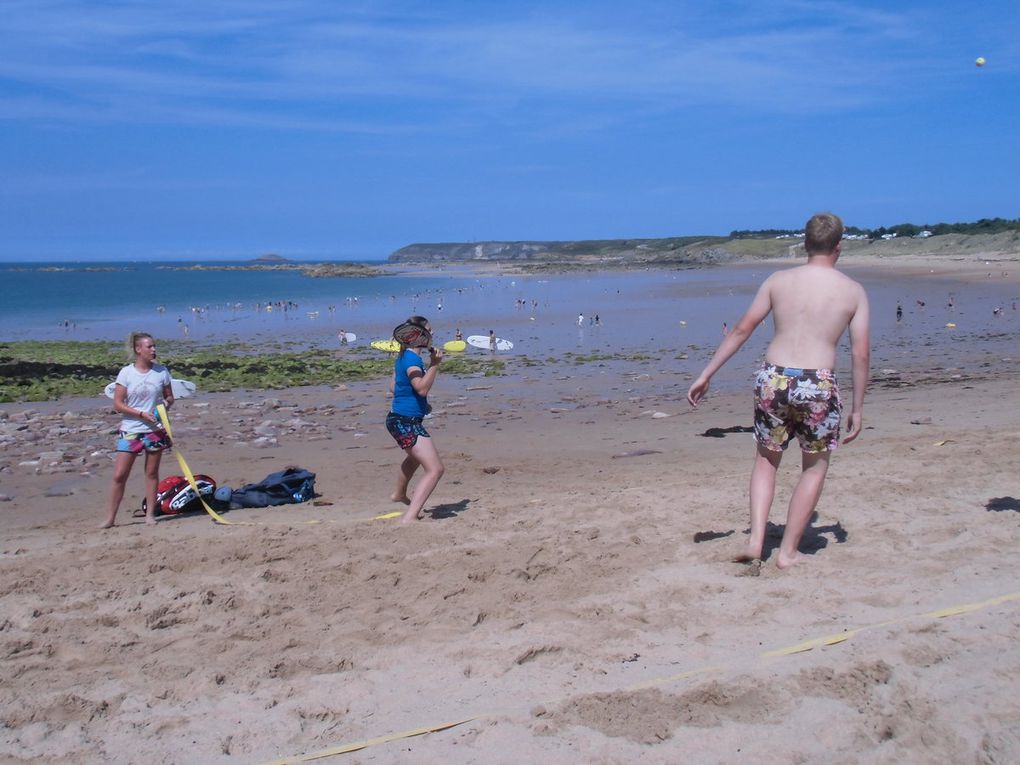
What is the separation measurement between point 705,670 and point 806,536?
195cm

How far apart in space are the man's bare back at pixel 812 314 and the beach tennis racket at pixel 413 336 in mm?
2808

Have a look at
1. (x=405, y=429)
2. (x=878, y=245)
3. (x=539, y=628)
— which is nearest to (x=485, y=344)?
(x=405, y=429)

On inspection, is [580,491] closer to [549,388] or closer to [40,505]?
[40,505]

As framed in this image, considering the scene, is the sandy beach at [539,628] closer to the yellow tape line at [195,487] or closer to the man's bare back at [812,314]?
the yellow tape line at [195,487]

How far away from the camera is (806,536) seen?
562cm

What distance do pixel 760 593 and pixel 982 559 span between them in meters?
1.39

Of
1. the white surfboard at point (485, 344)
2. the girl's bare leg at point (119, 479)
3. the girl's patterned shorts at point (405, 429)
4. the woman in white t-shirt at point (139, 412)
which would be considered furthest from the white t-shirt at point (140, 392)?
the white surfboard at point (485, 344)

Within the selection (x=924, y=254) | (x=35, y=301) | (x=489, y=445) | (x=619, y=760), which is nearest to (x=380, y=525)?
(x=619, y=760)

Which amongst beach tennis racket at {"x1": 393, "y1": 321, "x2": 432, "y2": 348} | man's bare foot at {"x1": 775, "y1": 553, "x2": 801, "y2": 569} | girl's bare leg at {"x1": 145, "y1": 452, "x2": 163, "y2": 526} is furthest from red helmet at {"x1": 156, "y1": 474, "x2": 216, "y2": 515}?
man's bare foot at {"x1": 775, "y1": 553, "x2": 801, "y2": 569}

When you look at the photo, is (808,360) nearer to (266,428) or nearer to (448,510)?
(448,510)

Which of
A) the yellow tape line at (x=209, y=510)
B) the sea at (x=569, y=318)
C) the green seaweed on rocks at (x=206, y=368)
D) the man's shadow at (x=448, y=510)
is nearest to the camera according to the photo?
the man's shadow at (x=448, y=510)

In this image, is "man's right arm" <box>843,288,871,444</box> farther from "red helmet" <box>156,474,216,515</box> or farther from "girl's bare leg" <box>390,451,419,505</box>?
"red helmet" <box>156,474,216,515</box>

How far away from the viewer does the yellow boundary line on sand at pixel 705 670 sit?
3506 millimetres

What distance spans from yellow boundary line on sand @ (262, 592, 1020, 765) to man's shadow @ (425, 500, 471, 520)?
10.4 feet
